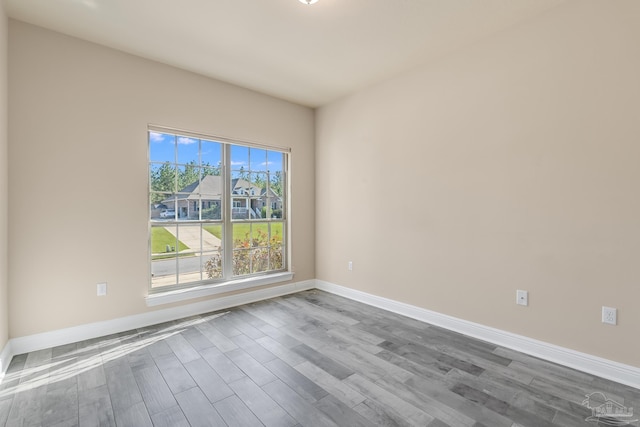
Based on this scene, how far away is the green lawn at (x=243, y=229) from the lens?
3.75 metres

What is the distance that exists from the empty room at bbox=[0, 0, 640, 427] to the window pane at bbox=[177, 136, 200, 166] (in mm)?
15

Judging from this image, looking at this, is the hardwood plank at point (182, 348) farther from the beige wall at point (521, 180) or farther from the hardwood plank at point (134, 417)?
the beige wall at point (521, 180)

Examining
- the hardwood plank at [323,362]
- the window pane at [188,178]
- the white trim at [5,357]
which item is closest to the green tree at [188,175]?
the window pane at [188,178]

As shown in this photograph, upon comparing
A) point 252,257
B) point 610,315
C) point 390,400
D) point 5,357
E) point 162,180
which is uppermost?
point 162,180

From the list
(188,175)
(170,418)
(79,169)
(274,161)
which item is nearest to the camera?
(170,418)

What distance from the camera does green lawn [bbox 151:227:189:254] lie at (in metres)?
3.30

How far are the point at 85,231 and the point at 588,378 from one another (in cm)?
427

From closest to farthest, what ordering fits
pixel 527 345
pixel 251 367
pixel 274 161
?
pixel 251 367
pixel 527 345
pixel 274 161

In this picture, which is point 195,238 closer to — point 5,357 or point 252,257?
point 252,257

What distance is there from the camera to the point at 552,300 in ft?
7.97

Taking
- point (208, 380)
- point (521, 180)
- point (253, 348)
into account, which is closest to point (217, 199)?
point (253, 348)

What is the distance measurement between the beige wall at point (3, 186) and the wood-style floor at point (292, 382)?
363 millimetres

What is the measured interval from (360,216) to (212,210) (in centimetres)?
187

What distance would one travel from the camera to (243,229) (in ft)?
13.2
